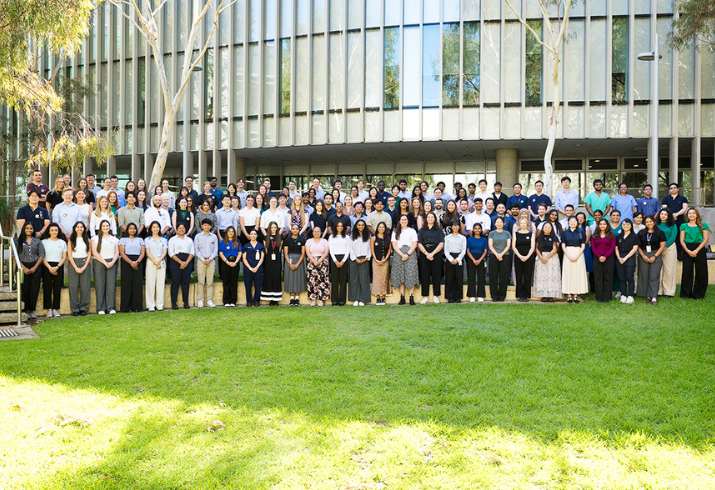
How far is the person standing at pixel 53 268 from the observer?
1122 centimetres

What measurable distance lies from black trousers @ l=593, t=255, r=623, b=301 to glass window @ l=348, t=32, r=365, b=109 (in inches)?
598

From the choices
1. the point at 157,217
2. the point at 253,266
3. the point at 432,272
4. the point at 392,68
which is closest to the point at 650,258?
the point at 432,272

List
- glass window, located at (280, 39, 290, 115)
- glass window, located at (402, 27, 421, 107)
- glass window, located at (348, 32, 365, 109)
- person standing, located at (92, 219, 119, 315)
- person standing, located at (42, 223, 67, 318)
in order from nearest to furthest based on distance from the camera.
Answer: person standing, located at (42, 223, 67, 318) < person standing, located at (92, 219, 119, 315) < glass window, located at (402, 27, 421, 107) < glass window, located at (348, 32, 365, 109) < glass window, located at (280, 39, 290, 115)

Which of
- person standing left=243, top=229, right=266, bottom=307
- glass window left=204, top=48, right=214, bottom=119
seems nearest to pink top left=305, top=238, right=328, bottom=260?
person standing left=243, top=229, right=266, bottom=307

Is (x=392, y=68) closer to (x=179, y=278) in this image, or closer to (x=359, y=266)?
(x=359, y=266)

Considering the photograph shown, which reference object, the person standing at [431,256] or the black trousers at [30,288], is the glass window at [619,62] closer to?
the person standing at [431,256]

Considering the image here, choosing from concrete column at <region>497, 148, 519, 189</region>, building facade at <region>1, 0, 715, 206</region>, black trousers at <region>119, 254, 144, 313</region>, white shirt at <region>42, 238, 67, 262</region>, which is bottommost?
black trousers at <region>119, 254, 144, 313</region>

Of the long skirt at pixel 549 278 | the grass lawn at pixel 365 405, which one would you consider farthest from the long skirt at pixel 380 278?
the long skirt at pixel 549 278

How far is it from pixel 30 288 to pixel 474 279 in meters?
8.91

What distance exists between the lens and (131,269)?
1176cm

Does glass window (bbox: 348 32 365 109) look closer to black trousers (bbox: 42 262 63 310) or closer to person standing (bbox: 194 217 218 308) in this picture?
person standing (bbox: 194 217 218 308)

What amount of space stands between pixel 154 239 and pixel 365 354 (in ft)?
20.4

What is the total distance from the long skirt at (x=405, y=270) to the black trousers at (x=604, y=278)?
146 inches

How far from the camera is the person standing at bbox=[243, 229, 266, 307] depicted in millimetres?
12328
